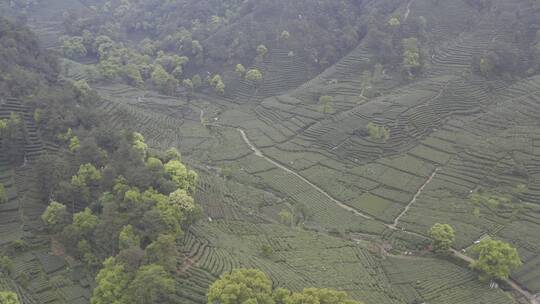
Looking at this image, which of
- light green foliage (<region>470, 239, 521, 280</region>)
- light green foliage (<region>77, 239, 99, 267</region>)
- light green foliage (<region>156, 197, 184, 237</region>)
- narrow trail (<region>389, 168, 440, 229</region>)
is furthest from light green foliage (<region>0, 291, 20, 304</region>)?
light green foliage (<region>470, 239, 521, 280</region>)

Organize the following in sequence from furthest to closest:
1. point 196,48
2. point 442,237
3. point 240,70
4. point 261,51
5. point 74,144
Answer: point 196,48 < point 261,51 < point 240,70 < point 74,144 < point 442,237

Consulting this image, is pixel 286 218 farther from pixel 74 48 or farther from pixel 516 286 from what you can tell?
pixel 74 48

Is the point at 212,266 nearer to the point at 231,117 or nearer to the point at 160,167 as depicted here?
the point at 160,167

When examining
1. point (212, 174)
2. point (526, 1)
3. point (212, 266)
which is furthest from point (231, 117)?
point (526, 1)

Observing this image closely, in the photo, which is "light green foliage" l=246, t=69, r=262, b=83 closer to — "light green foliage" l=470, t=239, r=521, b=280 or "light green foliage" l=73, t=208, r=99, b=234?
"light green foliage" l=73, t=208, r=99, b=234

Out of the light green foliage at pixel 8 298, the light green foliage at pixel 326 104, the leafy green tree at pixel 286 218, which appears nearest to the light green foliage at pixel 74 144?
the light green foliage at pixel 8 298

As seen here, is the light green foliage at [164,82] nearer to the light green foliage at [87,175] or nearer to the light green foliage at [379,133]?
the light green foliage at [379,133]

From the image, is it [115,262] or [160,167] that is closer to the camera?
[115,262]

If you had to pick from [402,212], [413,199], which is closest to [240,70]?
[413,199]
